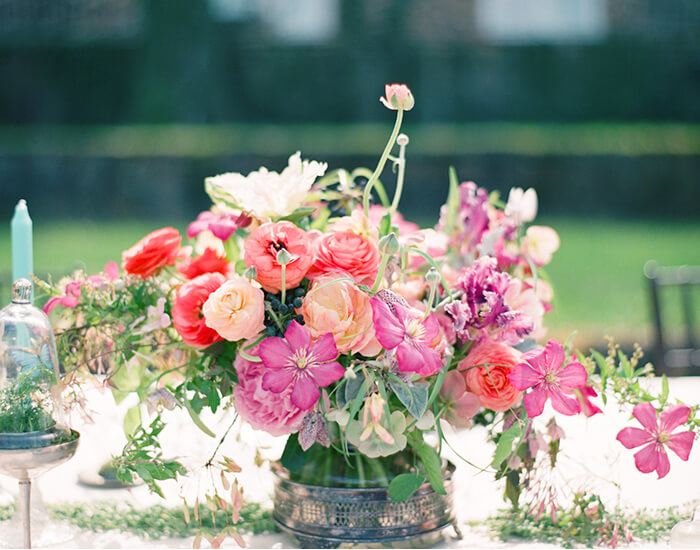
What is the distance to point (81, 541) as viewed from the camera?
107cm

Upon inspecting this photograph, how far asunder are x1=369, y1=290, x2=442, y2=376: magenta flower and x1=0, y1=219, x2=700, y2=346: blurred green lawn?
12.3 feet

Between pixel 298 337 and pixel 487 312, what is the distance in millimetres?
215

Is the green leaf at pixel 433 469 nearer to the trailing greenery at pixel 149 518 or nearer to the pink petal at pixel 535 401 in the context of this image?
the pink petal at pixel 535 401

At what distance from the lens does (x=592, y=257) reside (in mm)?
7230

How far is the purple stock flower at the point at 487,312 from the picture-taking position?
0.92 metres

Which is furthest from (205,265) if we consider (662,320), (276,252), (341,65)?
(341,65)

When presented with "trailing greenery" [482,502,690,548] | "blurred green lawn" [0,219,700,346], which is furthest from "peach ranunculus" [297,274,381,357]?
"blurred green lawn" [0,219,700,346]

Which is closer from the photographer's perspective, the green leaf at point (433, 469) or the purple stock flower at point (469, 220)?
the green leaf at point (433, 469)

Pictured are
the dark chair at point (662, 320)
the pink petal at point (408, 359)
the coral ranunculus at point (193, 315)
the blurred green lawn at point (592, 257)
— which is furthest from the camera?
the blurred green lawn at point (592, 257)

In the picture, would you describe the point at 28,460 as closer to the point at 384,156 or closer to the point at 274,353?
the point at 274,353

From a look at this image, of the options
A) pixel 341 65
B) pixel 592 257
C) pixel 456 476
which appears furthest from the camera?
pixel 341 65

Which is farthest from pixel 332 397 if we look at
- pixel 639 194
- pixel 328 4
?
pixel 328 4

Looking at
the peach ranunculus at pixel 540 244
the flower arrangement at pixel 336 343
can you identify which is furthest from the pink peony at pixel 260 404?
the peach ranunculus at pixel 540 244

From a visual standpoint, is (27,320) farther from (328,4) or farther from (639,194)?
(328,4)
